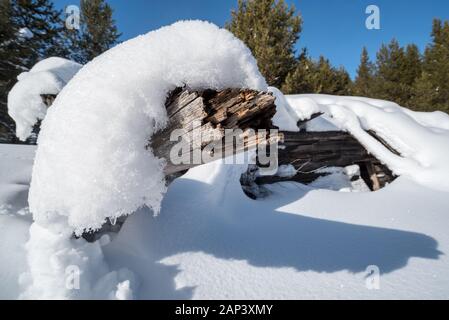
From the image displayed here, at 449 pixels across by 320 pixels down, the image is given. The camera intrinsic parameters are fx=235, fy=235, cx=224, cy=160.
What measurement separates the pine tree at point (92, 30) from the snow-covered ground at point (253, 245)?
13.6m

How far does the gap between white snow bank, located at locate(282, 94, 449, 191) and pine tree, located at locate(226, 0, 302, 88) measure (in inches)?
197

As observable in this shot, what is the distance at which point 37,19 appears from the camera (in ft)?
35.3

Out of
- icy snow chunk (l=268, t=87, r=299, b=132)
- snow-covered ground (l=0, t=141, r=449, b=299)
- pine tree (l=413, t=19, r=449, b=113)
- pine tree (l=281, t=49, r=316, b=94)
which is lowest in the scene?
snow-covered ground (l=0, t=141, r=449, b=299)

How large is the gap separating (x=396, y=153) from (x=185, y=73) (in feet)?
15.4

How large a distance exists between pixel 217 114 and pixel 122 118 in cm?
51

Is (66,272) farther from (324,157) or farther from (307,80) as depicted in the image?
(307,80)

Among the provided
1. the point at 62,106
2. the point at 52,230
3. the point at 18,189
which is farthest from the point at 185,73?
the point at 18,189

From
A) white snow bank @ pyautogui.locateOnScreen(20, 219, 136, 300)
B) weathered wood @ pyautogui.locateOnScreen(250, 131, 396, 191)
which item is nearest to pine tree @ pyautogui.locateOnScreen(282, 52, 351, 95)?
weathered wood @ pyautogui.locateOnScreen(250, 131, 396, 191)

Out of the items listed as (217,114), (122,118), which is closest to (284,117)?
(217,114)

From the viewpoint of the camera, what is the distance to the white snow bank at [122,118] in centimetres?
124

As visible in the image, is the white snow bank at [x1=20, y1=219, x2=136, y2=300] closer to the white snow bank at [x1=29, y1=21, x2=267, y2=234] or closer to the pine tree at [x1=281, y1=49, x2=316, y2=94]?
the white snow bank at [x1=29, y1=21, x2=267, y2=234]

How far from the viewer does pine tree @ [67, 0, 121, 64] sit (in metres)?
13.7

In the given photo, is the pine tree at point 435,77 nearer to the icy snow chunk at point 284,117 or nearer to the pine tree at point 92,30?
the icy snow chunk at point 284,117

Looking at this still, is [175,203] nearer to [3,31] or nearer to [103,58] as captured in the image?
[103,58]
